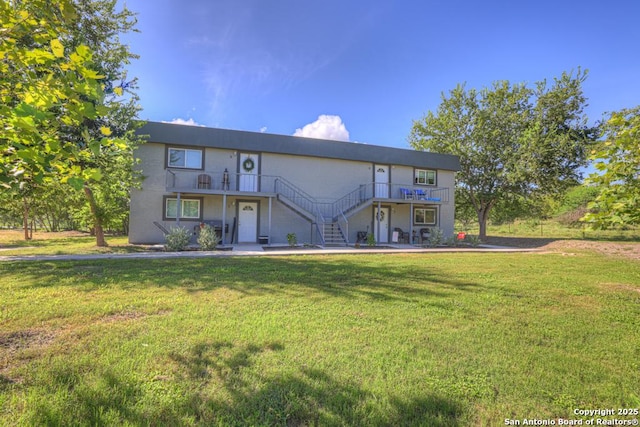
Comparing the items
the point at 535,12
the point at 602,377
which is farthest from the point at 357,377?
the point at 535,12

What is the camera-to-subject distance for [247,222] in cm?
1453

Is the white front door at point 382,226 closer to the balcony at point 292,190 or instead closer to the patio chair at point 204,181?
the balcony at point 292,190

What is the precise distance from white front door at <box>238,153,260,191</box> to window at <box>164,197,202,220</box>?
2.25 meters

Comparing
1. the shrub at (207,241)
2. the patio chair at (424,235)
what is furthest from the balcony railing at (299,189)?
the shrub at (207,241)

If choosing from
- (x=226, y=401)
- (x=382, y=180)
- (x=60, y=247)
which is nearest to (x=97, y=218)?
(x=60, y=247)

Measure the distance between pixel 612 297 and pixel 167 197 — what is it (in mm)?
15182

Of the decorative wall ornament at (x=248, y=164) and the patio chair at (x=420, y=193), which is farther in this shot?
the patio chair at (x=420, y=193)

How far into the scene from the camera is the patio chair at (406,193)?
16736 mm

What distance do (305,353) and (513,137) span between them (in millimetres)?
21828

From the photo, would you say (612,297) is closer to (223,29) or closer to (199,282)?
(199,282)

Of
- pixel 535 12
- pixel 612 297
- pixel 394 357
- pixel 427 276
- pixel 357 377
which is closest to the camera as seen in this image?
pixel 357 377

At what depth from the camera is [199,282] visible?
18.7ft

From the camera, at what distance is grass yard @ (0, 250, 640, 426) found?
2070 millimetres

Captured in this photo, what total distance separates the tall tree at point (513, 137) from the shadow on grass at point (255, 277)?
48.3ft
